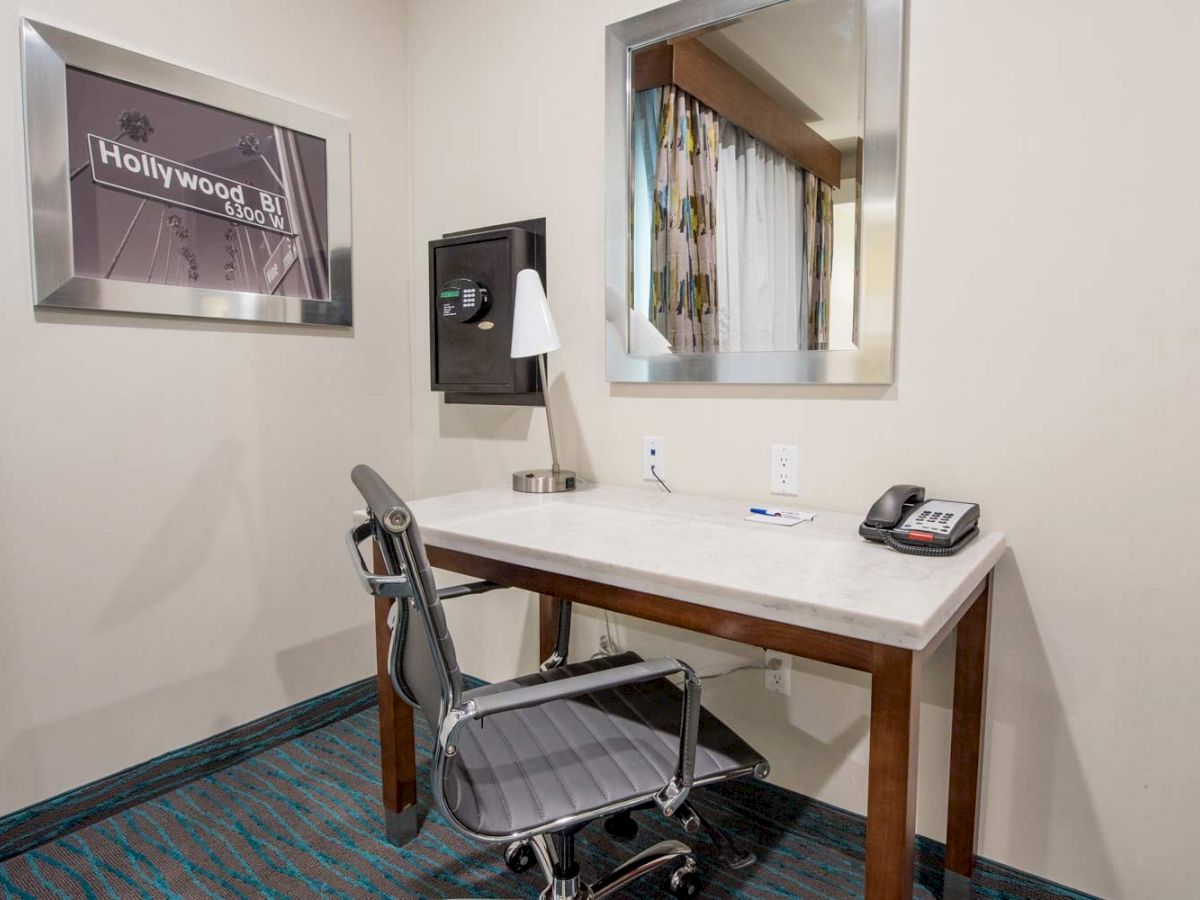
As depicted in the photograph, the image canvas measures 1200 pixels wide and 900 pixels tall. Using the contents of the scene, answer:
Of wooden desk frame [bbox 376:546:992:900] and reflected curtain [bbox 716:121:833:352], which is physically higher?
reflected curtain [bbox 716:121:833:352]

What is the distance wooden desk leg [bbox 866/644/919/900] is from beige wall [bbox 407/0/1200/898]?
662 millimetres

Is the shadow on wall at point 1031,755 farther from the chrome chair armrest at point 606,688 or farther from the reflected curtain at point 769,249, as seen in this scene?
the chrome chair armrest at point 606,688

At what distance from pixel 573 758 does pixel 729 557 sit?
1.44 feet

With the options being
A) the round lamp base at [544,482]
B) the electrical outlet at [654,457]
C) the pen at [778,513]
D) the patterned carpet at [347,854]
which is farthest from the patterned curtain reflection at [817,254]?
the patterned carpet at [347,854]

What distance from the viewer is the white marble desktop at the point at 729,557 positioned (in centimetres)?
103

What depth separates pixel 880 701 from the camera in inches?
39.2

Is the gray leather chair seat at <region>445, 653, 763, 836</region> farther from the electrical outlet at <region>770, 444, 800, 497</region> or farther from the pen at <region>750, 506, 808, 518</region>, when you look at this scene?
the electrical outlet at <region>770, 444, 800, 497</region>

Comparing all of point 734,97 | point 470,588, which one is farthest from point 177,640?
point 734,97

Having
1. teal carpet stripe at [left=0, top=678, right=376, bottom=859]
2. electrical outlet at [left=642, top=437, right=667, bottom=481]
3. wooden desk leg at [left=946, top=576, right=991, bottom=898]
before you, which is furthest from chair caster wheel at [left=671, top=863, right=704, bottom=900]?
teal carpet stripe at [left=0, top=678, right=376, bottom=859]

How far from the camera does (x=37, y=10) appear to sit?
1624mm

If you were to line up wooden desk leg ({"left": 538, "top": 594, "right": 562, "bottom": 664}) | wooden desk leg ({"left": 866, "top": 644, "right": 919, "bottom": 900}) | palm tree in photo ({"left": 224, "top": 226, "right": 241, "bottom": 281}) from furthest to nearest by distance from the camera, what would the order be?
wooden desk leg ({"left": 538, "top": 594, "right": 562, "bottom": 664}) < palm tree in photo ({"left": 224, "top": 226, "right": 241, "bottom": 281}) < wooden desk leg ({"left": 866, "top": 644, "right": 919, "bottom": 900})

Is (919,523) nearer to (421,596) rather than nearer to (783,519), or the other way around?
(783,519)

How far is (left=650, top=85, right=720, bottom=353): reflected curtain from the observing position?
1.82 metres

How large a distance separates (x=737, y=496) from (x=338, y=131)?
65.4 inches
